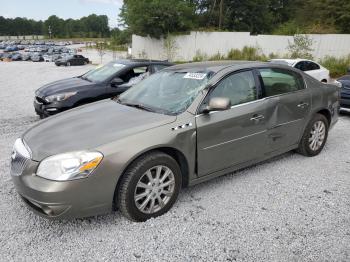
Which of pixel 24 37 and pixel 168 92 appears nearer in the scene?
pixel 168 92

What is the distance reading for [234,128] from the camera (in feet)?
12.1

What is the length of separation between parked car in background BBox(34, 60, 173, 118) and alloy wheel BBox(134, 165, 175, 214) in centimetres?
389

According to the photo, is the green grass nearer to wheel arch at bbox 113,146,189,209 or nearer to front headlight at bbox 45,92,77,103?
front headlight at bbox 45,92,77,103

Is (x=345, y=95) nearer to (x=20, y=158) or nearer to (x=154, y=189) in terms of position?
(x=154, y=189)

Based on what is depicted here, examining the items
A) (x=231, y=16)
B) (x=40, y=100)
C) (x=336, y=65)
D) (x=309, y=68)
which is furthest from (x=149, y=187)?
(x=231, y=16)

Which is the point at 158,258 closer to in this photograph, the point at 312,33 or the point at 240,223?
the point at 240,223

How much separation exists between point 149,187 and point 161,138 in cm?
48

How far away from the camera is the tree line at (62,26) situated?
151000mm

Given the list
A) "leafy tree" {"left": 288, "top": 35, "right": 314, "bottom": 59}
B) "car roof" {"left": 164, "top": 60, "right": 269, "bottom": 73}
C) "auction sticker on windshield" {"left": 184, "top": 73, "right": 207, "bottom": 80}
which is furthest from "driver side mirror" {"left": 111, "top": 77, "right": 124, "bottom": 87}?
"leafy tree" {"left": 288, "top": 35, "right": 314, "bottom": 59}

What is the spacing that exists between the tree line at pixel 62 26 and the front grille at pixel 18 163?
498 ft

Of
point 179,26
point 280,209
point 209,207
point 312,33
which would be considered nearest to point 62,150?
point 209,207

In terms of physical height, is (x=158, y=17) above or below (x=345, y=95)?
above

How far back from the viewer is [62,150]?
9.46 ft

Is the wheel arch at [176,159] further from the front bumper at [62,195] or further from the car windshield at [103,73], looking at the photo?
the car windshield at [103,73]
